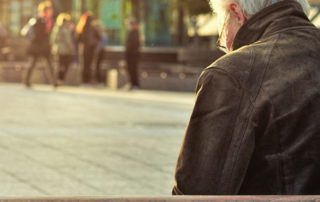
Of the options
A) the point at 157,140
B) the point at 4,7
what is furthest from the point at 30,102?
the point at 4,7

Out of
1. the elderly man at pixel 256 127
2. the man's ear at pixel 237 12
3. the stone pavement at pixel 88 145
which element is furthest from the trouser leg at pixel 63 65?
the elderly man at pixel 256 127

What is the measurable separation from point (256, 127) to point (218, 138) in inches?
4.1

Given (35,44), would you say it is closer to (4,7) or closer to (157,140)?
(157,140)

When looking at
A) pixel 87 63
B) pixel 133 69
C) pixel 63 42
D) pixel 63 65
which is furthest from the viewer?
pixel 63 65

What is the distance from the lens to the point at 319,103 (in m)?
2.35

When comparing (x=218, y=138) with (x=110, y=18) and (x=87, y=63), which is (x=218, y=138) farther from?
(x=110, y=18)

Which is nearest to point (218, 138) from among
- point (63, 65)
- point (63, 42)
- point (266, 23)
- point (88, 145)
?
point (266, 23)

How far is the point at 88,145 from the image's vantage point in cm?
898

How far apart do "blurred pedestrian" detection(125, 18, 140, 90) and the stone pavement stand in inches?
141

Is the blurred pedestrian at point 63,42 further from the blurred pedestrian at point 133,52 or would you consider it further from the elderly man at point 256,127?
the elderly man at point 256,127

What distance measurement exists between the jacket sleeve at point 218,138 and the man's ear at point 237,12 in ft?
0.86

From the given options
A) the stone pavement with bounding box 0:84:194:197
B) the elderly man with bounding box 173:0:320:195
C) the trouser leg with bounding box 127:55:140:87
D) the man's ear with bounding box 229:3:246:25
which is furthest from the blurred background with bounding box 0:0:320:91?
→ the elderly man with bounding box 173:0:320:195

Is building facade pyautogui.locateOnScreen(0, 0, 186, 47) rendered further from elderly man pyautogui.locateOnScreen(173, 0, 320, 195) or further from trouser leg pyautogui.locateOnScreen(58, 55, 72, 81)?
elderly man pyautogui.locateOnScreen(173, 0, 320, 195)

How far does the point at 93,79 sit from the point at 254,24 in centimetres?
1939
